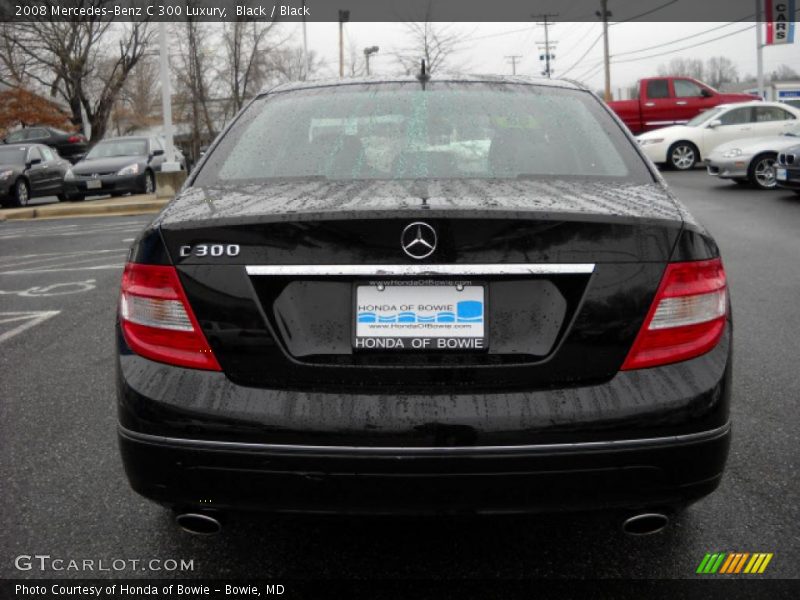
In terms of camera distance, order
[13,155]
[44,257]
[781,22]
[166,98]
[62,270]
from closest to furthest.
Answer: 1. [62,270]
2. [44,257]
3. [166,98]
4. [13,155]
5. [781,22]

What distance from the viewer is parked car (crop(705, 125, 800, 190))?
15.7 metres

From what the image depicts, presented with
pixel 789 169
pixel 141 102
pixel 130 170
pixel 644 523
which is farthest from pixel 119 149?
pixel 141 102

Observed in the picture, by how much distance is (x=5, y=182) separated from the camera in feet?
62.0

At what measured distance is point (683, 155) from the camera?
2088cm

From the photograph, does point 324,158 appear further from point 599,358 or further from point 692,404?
point 692,404

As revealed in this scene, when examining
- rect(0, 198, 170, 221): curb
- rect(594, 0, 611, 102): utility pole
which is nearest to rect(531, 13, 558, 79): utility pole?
rect(594, 0, 611, 102): utility pole

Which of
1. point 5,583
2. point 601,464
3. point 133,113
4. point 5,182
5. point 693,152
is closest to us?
point 601,464

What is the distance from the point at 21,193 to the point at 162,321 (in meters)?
19.1

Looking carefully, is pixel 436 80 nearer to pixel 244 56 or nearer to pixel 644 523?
pixel 644 523

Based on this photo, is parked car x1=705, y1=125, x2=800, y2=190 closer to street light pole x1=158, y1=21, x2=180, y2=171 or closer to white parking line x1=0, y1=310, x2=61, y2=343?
street light pole x1=158, y1=21, x2=180, y2=171

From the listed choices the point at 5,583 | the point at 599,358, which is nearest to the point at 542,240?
the point at 599,358

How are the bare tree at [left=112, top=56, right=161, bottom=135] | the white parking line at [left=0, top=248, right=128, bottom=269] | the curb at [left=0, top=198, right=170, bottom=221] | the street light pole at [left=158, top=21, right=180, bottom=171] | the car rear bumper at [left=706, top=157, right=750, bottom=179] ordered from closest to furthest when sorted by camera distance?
1. the white parking line at [left=0, top=248, right=128, bottom=269]
2. the car rear bumper at [left=706, top=157, right=750, bottom=179]
3. the curb at [left=0, top=198, right=170, bottom=221]
4. the street light pole at [left=158, top=21, right=180, bottom=171]
5. the bare tree at [left=112, top=56, right=161, bottom=135]

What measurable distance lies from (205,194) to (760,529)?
6.91ft

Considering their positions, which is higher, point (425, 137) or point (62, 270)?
point (425, 137)
